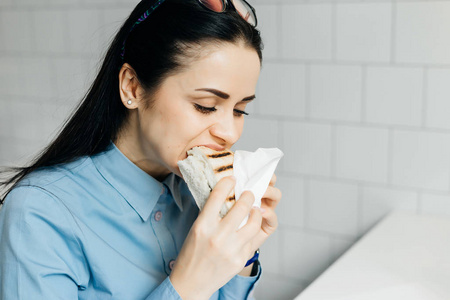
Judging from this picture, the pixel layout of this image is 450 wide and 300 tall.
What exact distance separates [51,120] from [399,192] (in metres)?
1.42

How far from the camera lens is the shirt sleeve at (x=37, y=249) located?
0.90 m

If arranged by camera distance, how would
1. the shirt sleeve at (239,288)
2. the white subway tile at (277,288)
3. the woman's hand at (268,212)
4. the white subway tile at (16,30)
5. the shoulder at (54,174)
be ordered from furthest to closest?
the white subway tile at (16,30) < the white subway tile at (277,288) < the shirt sleeve at (239,288) < the woman's hand at (268,212) < the shoulder at (54,174)

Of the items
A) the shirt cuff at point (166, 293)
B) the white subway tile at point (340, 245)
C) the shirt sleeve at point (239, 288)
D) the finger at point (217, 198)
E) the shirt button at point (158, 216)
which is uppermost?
the finger at point (217, 198)

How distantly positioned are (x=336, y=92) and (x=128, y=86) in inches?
29.2

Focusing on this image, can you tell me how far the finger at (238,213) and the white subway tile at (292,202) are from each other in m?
0.77

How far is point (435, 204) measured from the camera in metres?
1.50

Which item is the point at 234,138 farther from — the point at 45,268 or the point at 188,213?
the point at 45,268

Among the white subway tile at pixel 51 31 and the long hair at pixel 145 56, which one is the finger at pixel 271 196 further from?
the white subway tile at pixel 51 31

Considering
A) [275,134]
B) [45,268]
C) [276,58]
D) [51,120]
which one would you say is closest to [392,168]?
[275,134]

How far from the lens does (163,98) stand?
0.99 m

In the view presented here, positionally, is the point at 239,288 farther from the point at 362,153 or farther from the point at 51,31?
the point at 51,31

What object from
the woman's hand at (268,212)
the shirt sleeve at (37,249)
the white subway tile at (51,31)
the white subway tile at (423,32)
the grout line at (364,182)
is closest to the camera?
the shirt sleeve at (37,249)

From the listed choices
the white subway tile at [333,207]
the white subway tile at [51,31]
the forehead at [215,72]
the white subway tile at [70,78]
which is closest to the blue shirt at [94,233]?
the forehead at [215,72]

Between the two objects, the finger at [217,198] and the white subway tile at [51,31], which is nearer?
the finger at [217,198]
